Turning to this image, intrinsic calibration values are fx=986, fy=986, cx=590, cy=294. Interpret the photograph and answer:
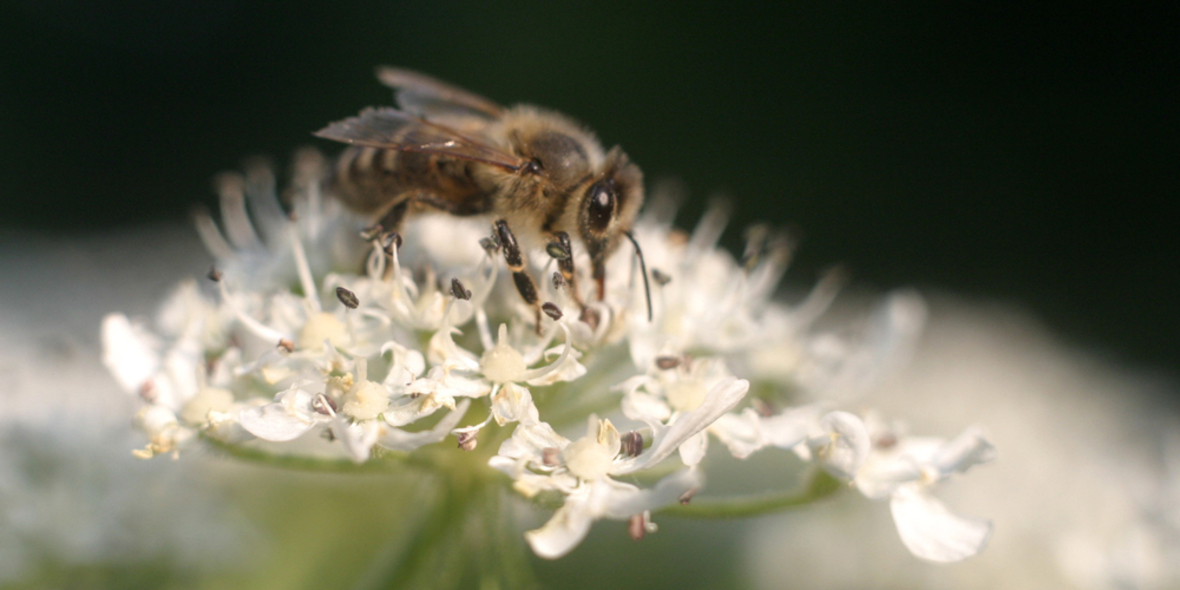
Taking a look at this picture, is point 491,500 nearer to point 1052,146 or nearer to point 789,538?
point 789,538

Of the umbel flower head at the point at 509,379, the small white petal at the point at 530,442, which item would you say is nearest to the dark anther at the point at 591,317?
the umbel flower head at the point at 509,379

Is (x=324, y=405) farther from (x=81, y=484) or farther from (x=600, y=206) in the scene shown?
(x=81, y=484)

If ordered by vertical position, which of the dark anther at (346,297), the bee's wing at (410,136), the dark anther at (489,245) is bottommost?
the dark anther at (346,297)

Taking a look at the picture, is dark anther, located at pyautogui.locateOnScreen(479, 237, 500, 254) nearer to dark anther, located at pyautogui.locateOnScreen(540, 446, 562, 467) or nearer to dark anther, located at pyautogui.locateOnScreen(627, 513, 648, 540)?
dark anther, located at pyautogui.locateOnScreen(540, 446, 562, 467)

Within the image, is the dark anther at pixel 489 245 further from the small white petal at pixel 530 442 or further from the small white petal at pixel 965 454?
the small white petal at pixel 965 454

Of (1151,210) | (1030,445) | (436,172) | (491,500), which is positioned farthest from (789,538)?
(1151,210)

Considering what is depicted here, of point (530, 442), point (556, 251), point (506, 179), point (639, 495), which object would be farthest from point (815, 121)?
point (639, 495)

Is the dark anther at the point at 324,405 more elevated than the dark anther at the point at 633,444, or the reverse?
the dark anther at the point at 633,444
